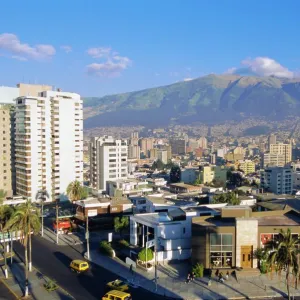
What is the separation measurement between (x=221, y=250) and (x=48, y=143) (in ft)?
145

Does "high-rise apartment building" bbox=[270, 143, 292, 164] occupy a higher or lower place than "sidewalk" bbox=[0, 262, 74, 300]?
higher

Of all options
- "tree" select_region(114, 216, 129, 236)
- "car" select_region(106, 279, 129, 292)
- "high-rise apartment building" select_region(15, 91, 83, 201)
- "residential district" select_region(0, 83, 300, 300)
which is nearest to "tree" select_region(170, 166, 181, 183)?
"high-rise apartment building" select_region(15, 91, 83, 201)

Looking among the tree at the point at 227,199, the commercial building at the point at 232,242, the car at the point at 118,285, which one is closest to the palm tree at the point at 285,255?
the commercial building at the point at 232,242

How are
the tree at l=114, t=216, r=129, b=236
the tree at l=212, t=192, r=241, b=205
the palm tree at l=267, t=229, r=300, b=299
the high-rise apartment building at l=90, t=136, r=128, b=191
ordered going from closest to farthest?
the palm tree at l=267, t=229, r=300, b=299 → the tree at l=114, t=216, r=129, b=236 → the tree at l=212, t=192, r=241, b=205 → the high-rise apartment building at l=90, t=136, r=128, b=191

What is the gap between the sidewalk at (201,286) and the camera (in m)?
28.7

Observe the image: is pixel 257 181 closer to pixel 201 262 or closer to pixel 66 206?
pixel 66 206

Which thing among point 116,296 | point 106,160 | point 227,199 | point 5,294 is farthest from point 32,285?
point 106,160

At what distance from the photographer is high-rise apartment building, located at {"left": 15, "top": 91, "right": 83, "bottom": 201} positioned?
227ft

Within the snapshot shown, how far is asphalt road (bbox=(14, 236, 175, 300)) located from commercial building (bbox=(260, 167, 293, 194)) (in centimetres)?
6178

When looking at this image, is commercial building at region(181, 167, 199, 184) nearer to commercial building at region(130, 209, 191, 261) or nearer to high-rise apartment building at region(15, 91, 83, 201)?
high-rise apartment building at region(15, 91, 83, 201)

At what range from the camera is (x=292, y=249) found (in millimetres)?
23094

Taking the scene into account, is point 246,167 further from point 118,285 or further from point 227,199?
point 118,285

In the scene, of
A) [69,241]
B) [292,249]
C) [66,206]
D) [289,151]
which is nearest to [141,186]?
[66,206]

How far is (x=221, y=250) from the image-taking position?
1309 inches
